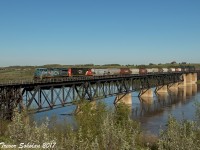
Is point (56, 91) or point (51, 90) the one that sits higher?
point (51, 90)

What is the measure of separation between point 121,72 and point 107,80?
26.1 metres

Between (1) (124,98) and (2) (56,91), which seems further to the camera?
(1) (124,98)

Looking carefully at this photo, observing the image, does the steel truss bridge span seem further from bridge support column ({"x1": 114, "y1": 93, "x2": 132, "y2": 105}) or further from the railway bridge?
bridge support column ({"x1": 114, "y1": 93, "x2": 132, "y2": 105})

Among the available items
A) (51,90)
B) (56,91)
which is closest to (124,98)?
(56,91)

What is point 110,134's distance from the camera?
2069 centimetres

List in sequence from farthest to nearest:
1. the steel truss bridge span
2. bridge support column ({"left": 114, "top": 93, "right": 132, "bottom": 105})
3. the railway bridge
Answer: bridge support column ({"left": 114, "top": 93, "right": 132, "bottom": 105})
the railway bridge
the steel truss bridge span

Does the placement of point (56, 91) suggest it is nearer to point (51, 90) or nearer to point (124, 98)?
point (51, 90)

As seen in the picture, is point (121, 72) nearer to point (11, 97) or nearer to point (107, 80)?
point (107, 80)

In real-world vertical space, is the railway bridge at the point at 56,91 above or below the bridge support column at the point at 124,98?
above

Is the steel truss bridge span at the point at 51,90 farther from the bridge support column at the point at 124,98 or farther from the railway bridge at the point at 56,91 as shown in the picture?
the bridge support column at the point at 124,98

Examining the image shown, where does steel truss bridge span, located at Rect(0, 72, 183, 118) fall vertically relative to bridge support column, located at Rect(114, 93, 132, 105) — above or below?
above

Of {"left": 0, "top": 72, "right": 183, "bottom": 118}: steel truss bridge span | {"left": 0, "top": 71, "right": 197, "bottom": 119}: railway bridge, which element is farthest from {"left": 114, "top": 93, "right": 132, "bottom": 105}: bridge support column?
{"left": 0, "top": 72, "right": 183, "bottom": 118}: steel truss bridge span

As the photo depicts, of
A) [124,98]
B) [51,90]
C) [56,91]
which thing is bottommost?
[124,98]

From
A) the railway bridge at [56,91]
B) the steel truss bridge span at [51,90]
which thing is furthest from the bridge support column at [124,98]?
the steel truss bridge span at [51,90]
